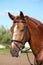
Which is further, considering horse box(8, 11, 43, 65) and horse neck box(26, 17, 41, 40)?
horse neck box(26, 17, 41, 40)

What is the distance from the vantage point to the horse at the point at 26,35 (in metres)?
6.11

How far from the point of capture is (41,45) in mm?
6289

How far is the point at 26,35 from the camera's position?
6262 mm

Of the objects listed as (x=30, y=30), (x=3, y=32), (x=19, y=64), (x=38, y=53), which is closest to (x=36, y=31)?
(x=30, y=30)

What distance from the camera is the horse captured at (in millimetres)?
6109

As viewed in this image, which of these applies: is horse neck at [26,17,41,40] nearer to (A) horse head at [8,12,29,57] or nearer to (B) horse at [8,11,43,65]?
(B) horse at [8,11,43,65]

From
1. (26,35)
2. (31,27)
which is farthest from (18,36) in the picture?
(31,27)

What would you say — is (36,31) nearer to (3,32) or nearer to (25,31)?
(25,31)

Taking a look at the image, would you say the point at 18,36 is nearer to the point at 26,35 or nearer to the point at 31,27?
the point at 26,35

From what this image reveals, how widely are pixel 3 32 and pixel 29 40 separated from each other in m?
81.9

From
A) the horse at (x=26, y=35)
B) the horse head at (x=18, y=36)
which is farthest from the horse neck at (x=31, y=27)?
the horse head at (x=18, y=36)

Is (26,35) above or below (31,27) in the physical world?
below

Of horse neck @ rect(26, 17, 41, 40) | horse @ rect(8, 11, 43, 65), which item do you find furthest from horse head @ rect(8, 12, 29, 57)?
horse neck @ rect(26, 17, 41, 40)

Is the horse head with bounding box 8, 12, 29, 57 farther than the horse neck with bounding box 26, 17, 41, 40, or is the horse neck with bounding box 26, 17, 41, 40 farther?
the horse neck with bounding box 26, 17, 41, 40
